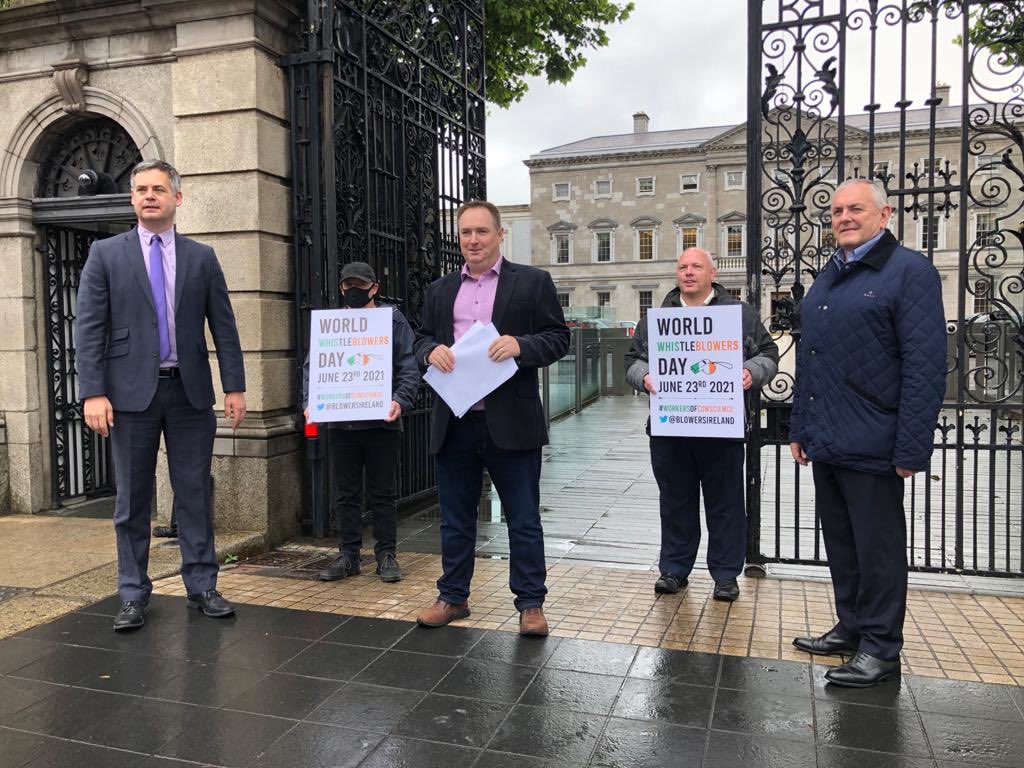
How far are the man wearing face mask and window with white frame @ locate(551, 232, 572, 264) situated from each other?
69240mm

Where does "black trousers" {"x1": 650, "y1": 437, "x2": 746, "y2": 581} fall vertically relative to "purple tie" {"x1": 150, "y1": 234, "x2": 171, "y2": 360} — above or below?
below

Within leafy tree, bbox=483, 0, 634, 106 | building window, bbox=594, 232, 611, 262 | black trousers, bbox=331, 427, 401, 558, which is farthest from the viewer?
building window, bbox=594, 232, 611, 262

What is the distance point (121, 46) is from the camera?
666cm

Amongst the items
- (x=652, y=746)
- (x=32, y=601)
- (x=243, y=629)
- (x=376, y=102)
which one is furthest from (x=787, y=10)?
(x=32, y=601)

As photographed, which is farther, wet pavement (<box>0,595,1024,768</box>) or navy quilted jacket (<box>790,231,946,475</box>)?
navy quilted jacket (<box>790,231,946,475</box>)

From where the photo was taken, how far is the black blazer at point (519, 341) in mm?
4383

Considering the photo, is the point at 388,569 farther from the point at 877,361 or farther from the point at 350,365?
the point at 877,361

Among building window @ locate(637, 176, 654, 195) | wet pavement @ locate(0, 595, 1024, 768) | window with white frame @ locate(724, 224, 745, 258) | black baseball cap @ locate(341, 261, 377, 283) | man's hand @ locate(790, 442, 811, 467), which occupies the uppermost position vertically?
building window @ locate(637, 176, 654, 195)

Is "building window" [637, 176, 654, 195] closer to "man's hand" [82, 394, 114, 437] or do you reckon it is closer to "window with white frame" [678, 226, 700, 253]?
"window with white frame" [678, 226, 700, 253]

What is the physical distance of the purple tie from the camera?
15.2ft

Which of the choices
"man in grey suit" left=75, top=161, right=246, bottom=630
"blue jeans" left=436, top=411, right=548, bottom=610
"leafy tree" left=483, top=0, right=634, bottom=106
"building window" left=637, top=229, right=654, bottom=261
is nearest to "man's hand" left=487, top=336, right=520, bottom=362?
"blue jeans" left=436, top=411, right=548, bottom=610

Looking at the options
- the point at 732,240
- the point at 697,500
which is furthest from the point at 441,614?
the point at 732,240

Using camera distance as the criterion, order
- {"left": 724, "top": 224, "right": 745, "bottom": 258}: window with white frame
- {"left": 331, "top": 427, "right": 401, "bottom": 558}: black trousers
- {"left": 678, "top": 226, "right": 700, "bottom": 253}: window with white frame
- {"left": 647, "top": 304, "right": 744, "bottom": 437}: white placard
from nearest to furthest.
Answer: {"left": 647, "top": 304, "right": 744, "bottom": 437}: white placard
{"left": 331, "top": 427, "right": 401, "bottom": 558}: black trousers
{"left": 724, "top": 224, "right": 745, "bottom": 258}: window with white frame
{"left": 678, "top": 226, "right": 700, "bottom": 253}: window with white frame

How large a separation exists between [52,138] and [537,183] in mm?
68928
